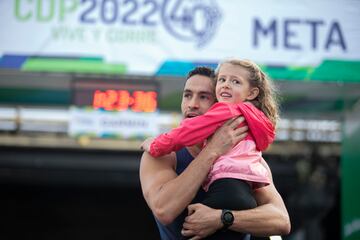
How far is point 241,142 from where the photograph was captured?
2.29 meters

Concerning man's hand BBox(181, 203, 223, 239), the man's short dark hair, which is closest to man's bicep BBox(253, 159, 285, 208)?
man's hand BBox(181, 203, 223, 239)

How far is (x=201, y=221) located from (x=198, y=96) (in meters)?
0.59

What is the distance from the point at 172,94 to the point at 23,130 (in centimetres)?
354

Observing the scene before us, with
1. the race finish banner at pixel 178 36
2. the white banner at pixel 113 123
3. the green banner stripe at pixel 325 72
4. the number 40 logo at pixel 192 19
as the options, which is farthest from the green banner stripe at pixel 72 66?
the green banner stripe at pixel 325 72

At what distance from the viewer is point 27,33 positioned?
20.5 feet

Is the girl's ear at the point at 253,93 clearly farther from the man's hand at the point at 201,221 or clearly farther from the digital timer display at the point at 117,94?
the digital timer display at the point at 117,94

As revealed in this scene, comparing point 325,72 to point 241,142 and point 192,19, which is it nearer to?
point 192,19

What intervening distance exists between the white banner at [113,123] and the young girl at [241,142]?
12.9 feet

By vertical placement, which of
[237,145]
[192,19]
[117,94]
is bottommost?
[117,94]

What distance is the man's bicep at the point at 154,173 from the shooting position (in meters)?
2.23

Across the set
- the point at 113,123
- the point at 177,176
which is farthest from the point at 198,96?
the point at 113,123

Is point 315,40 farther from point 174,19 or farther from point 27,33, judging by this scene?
point 27,33

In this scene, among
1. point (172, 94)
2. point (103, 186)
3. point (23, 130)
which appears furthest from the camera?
point (103, 186)

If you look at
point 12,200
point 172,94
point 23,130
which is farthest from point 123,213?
point 172,94
